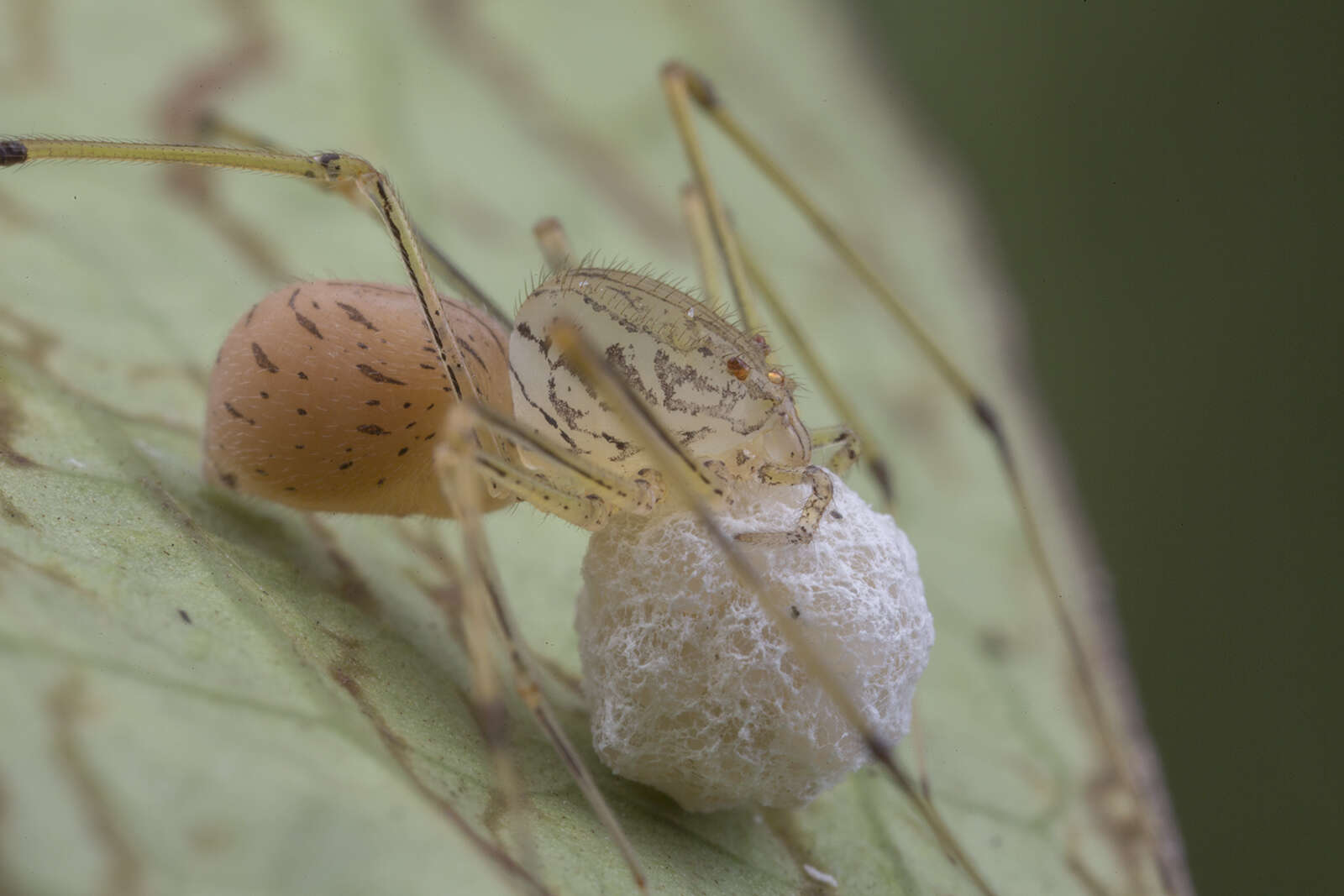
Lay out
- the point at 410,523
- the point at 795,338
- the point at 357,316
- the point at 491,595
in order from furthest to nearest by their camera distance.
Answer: the point at 795,338
the point at 410,523
the point at 357,316
the point at 491,595

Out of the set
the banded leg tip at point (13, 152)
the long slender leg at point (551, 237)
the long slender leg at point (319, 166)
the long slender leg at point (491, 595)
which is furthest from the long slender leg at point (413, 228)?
the long slender leg at point (491, 595)

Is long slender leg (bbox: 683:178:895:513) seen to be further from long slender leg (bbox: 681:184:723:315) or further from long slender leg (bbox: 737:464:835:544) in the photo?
long slender leg (bbox: 737:464:835:544)

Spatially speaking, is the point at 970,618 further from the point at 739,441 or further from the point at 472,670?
the point at 472,670

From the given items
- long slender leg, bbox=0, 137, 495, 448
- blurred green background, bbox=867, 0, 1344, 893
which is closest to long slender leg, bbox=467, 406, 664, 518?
long slender leg, bbox=0, 137, 495, 448

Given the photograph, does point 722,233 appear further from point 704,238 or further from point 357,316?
point 357,316

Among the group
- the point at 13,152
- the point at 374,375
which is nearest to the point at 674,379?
the point at 374,375

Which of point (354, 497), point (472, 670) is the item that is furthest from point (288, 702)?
point (354, 497)
